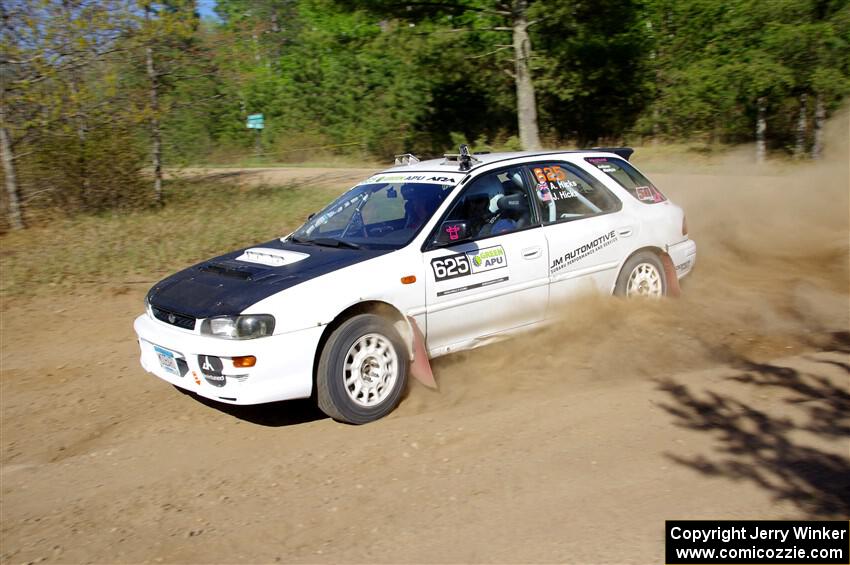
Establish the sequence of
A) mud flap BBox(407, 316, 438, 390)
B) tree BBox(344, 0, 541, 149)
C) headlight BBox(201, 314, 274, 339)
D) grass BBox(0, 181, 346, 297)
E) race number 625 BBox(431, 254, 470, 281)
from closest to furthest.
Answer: headlight BBox(201, 314, 274, 339)
mud flap BBox(407, 316, 438, 390)
race number 625 BBox(431, 254, 470, 281)
grass BBox(0, 181, 346, 297)
tree BBox(344, 0, 541, 149)

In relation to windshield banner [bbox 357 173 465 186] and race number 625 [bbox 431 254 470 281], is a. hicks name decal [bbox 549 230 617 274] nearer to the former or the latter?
race number 625 [bbox 431 254 470 281]

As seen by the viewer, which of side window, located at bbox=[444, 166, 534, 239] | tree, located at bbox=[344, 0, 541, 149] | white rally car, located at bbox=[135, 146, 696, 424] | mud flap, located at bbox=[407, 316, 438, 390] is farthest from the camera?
tree, located at bbox=[344, 0, 541, 149]

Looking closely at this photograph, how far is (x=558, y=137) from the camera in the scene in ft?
97.7

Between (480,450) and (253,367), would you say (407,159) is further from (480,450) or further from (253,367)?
(480,450)

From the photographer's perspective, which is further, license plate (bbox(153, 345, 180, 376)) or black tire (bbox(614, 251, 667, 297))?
black tire (bbox(614, 251, 667, 297))

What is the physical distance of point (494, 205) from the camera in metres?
6.38

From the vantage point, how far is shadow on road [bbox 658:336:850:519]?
4.10m

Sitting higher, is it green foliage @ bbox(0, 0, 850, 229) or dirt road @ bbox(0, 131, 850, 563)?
green foliage @ bbox(0, 0, 850, 229)

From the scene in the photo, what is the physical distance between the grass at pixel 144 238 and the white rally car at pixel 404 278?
4.83 metres

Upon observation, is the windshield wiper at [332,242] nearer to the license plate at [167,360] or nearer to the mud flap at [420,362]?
the mud flap at [420,362]

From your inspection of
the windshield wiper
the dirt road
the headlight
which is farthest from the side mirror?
the headlight

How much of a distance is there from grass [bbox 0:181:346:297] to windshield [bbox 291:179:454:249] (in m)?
4.42

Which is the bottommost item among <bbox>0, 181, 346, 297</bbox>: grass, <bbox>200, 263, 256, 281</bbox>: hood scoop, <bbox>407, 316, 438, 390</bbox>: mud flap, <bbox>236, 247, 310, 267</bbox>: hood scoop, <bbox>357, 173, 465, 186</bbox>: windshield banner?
<bbox>407, 316, 438, 390</bbox>: mud flap

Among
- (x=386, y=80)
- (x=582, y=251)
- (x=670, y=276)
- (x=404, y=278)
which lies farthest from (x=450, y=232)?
(x=386, y=80)
